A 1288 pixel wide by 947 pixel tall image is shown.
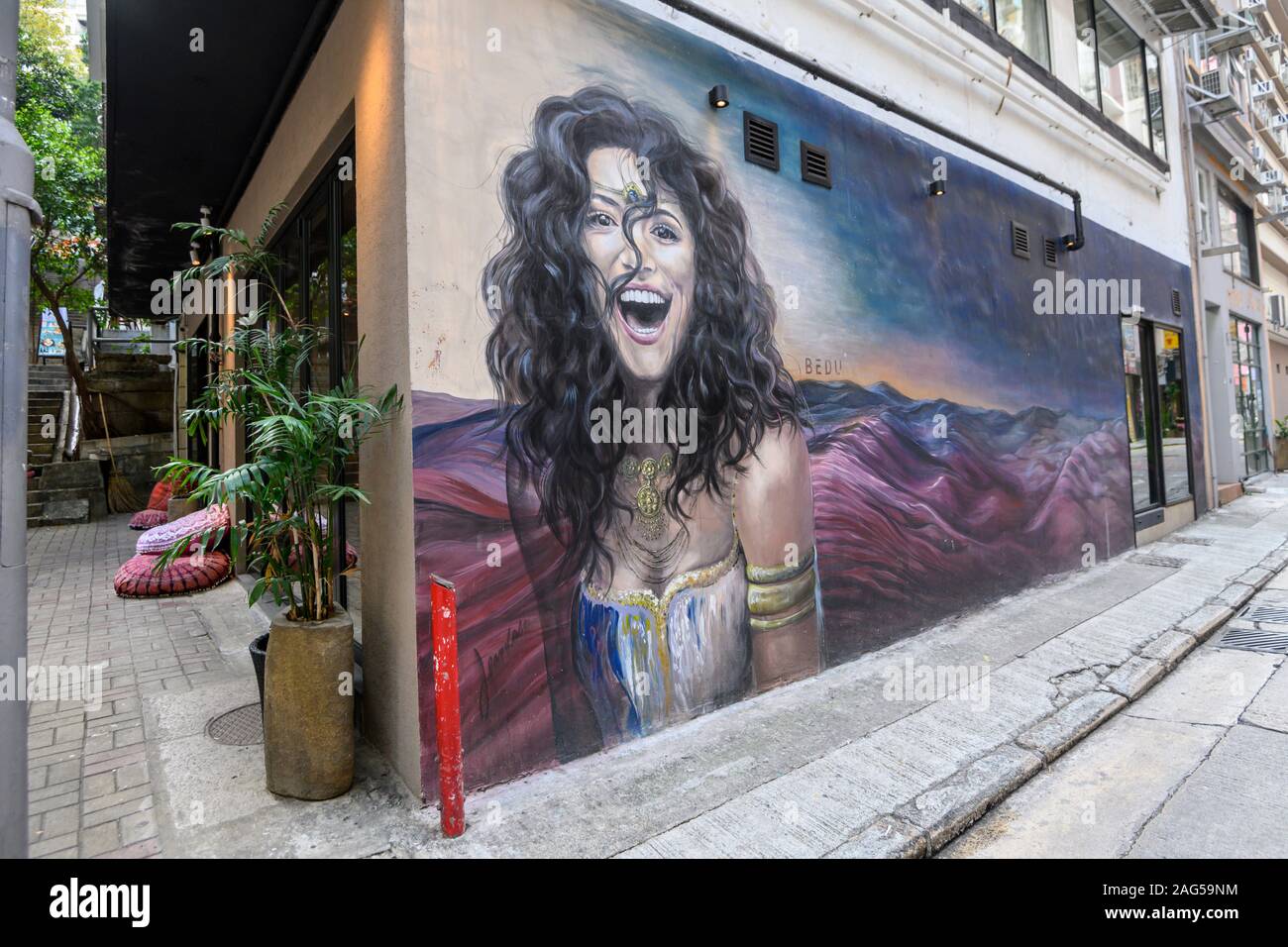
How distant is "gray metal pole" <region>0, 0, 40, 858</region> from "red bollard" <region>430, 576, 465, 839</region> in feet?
4.30

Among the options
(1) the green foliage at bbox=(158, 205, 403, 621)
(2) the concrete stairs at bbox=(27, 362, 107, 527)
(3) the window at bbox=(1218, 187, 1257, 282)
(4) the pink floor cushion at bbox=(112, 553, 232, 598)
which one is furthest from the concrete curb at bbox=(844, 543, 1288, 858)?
(2) the concrete stairs at bbox=(27, 362, 107, 527)

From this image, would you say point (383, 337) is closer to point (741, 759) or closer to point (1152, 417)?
point (741, 759)

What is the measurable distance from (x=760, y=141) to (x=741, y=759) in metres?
4.15

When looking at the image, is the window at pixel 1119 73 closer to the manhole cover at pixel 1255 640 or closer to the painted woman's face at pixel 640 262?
the manhole cover at pixel 1255 640

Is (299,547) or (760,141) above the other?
(760,141)

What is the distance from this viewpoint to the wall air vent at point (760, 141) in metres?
4.79

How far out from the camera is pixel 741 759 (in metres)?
3.72

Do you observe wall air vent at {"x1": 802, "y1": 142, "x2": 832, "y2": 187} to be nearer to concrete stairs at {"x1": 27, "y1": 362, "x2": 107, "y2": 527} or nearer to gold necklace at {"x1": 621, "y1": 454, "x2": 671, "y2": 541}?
gold necklace at {"x1": 621, "y1": 454, "x2": 671, "y2": 541}

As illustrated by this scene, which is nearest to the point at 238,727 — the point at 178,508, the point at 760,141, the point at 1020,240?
the point at 760,141

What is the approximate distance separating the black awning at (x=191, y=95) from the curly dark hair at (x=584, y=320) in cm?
193
